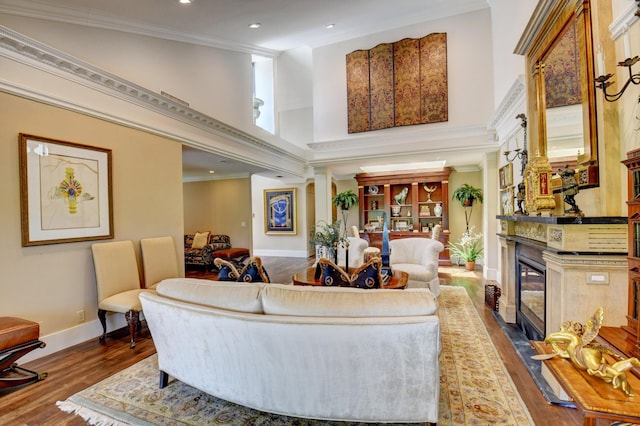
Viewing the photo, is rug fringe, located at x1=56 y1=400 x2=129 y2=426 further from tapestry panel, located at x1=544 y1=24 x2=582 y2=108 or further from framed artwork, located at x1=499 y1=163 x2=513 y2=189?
framed artwork, located at x1=499 y1=163 x2=513 y2=189

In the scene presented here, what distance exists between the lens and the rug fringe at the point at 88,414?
5.87ft

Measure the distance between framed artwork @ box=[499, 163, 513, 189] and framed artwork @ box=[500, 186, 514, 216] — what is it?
8cm

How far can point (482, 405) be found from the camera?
190 centimetres

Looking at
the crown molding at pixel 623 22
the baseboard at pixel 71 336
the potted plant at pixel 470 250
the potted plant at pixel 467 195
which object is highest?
the crown molding at pixel 623 22

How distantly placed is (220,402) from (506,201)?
4.58 meters

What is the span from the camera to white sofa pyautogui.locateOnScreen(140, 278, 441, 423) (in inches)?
58.2

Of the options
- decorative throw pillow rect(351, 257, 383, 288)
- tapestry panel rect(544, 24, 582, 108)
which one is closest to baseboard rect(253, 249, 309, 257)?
decorative throw pillow rect(351, 257, 383, 288)

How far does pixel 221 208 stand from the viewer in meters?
7.94

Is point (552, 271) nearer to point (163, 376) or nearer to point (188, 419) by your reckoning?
point (188, 419)

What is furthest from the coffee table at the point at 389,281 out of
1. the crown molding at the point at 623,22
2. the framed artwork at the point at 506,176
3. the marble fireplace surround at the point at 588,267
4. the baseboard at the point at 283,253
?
the baseboard at the point at 283,253

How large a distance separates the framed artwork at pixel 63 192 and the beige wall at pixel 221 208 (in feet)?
14.6

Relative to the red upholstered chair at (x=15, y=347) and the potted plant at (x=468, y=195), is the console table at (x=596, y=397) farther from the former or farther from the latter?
the potted plant at (x=468, y=195)

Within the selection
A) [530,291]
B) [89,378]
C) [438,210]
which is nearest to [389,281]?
[530,291]

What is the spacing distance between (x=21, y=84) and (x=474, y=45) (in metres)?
6.50
